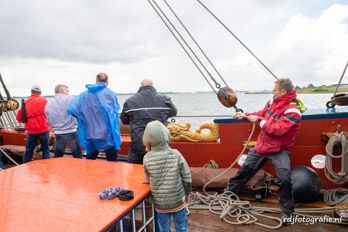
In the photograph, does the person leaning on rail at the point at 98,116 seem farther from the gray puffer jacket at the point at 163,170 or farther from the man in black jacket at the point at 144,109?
the gray puffer jacket at the point at 163,170

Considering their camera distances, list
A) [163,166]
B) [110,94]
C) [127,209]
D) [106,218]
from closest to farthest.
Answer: [106,218], [127,209], [163,166], [110,94]

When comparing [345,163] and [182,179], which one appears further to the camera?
[345,163]

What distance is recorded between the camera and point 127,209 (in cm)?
163

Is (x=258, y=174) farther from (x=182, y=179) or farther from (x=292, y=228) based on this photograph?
(x=182, y=179)

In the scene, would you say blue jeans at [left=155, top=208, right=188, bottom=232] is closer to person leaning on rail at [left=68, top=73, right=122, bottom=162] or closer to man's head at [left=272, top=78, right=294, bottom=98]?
person leaning on rail at [left=68, top=73, right=122, bottom=162]

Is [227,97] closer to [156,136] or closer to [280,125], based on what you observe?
[280,125]

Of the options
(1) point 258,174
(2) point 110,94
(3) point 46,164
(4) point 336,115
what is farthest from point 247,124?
(3) point 46,164

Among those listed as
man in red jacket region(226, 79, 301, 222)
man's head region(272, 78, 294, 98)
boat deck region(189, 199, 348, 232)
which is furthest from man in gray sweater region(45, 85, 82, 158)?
man's head region(272, 78, 294, 98)

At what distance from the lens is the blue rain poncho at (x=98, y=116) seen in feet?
10.9

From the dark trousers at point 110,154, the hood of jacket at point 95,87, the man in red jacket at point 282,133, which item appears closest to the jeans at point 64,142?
the dark trousers at point 110,154

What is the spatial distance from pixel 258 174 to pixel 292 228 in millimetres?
905

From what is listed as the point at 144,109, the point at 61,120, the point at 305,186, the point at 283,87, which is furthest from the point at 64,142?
the point at 305,186

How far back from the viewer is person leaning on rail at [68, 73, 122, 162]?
3332mm

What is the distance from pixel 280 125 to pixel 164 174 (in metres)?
1.56
